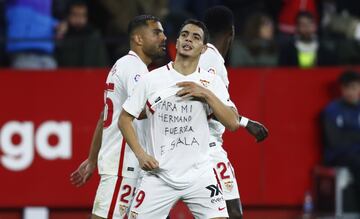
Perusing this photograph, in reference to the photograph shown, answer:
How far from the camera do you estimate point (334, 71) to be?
16.7m

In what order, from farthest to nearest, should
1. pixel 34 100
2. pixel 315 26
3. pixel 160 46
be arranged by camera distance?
pixel 315 26 → pixel 34 100 → pixel 160 46

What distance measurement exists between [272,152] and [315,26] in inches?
82.5

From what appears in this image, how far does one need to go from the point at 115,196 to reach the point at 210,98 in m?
1.59

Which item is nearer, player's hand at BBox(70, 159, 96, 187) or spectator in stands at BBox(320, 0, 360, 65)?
player's hand at BBox(70, 159, 96, 187)

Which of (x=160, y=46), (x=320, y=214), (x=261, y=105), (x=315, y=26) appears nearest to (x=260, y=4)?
(x=315, y=26)

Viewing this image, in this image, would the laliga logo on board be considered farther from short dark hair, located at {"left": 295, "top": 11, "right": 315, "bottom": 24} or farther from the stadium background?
short dark hair, located at {"left": 295, "top": 11, "right": 315, "bottom": 24}

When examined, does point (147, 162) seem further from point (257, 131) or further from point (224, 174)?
point (224, 174)

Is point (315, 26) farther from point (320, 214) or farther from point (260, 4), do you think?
point (320, 214)

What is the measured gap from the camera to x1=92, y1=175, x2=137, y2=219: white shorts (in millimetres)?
11188

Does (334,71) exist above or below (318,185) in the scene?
above

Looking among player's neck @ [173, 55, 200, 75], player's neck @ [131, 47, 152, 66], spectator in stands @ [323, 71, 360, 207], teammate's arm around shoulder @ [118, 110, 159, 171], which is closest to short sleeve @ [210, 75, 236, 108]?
player's neck @ [173, 55, 200, 75]

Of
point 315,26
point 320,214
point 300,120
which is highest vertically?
point 315,26

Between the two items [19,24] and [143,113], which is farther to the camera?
[19,24]

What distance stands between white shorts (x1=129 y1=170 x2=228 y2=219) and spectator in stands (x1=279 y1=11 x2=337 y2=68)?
259 inches
